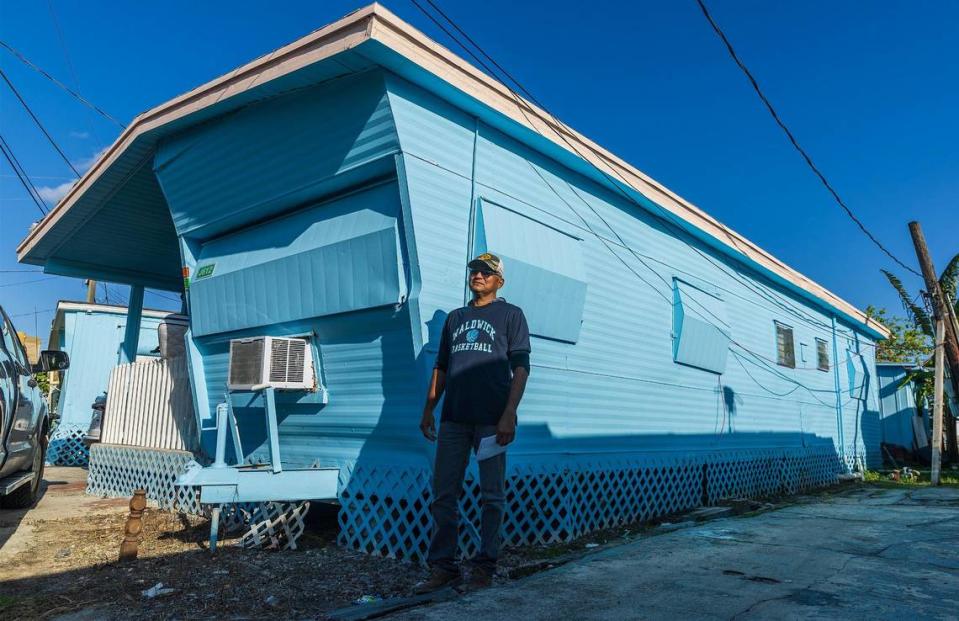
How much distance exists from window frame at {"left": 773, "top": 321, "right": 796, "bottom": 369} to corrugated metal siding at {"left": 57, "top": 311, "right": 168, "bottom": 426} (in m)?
13.7

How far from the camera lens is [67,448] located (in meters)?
14.3

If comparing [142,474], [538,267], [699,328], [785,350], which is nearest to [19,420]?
[142,474]

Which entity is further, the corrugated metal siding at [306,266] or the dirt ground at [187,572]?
the corrugated metal siding at [306,266]

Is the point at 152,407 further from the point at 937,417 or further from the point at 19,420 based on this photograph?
the point at 937,417

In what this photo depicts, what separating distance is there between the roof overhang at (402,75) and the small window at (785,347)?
12.9ft

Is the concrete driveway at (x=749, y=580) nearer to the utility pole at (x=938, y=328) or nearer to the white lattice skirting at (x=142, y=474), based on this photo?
the white lattice skirting at (x=142, y=474)

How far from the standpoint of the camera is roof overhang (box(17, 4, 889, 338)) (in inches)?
184

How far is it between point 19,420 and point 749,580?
600 centimetres

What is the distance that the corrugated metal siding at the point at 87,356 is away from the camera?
48.2 feet

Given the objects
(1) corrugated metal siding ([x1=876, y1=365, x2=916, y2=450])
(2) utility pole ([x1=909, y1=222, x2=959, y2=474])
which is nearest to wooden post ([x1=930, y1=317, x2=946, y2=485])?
(2) utility pole ([x1=909, y1=222, x2=959, y2=474])

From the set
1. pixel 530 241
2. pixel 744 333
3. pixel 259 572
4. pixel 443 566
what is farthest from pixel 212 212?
pixel 744 333

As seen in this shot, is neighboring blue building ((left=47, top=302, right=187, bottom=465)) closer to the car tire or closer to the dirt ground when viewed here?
the car tire

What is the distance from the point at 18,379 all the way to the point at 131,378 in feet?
11.4

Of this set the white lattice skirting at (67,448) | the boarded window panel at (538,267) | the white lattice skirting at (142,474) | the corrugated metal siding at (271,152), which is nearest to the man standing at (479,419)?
the boarded window panel at (538,267)
